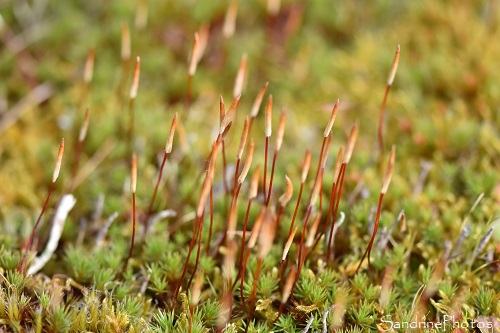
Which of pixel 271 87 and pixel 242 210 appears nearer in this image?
pixel 242 210

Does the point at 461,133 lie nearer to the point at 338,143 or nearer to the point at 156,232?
the point at 338,143

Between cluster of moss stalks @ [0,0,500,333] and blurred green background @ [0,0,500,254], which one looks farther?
blurred green background @ [0,0,500,254]

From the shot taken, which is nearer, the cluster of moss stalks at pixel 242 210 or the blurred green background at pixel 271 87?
the cluster of moss stalks at pixel 242 210

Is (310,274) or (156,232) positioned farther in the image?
(156,232)

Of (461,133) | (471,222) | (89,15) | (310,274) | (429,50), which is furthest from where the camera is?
(89,15)

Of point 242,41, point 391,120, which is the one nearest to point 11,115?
point 242,41

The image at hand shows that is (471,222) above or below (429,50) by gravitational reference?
below

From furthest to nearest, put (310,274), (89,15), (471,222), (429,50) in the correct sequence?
(89,15) < (429,50) < (471,222) < (310,274)

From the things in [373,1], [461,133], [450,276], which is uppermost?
[373,1]
